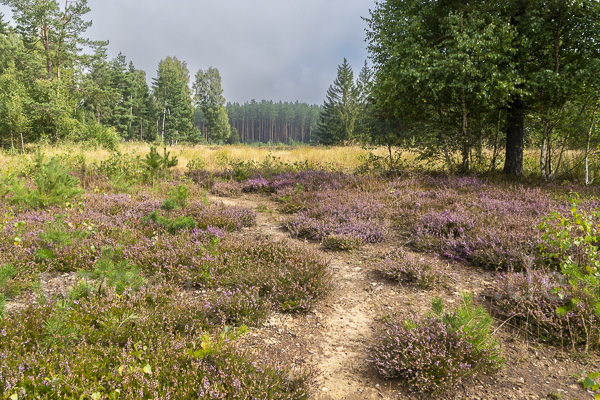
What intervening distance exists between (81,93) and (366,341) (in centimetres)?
4014

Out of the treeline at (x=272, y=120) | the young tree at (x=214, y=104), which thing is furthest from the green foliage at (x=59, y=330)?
the treeline at (x=272, y=120)

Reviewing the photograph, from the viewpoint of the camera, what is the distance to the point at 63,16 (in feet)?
91.2

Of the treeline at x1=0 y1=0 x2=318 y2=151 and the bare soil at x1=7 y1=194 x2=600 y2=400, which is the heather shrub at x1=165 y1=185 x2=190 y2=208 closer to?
the bare soil at x1=7 y1=194 x2=600 y2=400

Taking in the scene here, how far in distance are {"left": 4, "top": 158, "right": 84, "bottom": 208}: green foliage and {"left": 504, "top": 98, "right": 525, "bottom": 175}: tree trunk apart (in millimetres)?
12087

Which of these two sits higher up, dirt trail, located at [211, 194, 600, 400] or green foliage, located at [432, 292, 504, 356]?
green foliage, located at [432, 292, 504, 356]

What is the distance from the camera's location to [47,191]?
6281mm

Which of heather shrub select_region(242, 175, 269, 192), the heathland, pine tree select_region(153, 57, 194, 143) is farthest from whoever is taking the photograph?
pine tree select_region(153, 57, 194, 143)

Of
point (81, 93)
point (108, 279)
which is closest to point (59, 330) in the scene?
point (108, 279)

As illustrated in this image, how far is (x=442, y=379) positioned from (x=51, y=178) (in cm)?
738

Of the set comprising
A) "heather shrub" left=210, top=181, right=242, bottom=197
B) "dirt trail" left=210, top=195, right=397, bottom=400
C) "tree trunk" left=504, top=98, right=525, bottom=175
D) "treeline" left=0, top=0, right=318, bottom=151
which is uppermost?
"treeline" left=0, top=0, right=318, bottom=151

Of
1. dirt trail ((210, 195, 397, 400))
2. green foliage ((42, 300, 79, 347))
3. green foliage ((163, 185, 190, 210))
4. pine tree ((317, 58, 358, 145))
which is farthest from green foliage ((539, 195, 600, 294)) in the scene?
pine tree ((317, 58, 358, 145))

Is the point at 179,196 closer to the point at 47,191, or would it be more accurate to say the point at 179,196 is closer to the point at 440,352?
the point at 47,191

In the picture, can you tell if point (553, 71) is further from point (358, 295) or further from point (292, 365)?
point (292, 365)

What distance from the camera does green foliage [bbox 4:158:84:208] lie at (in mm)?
5969
